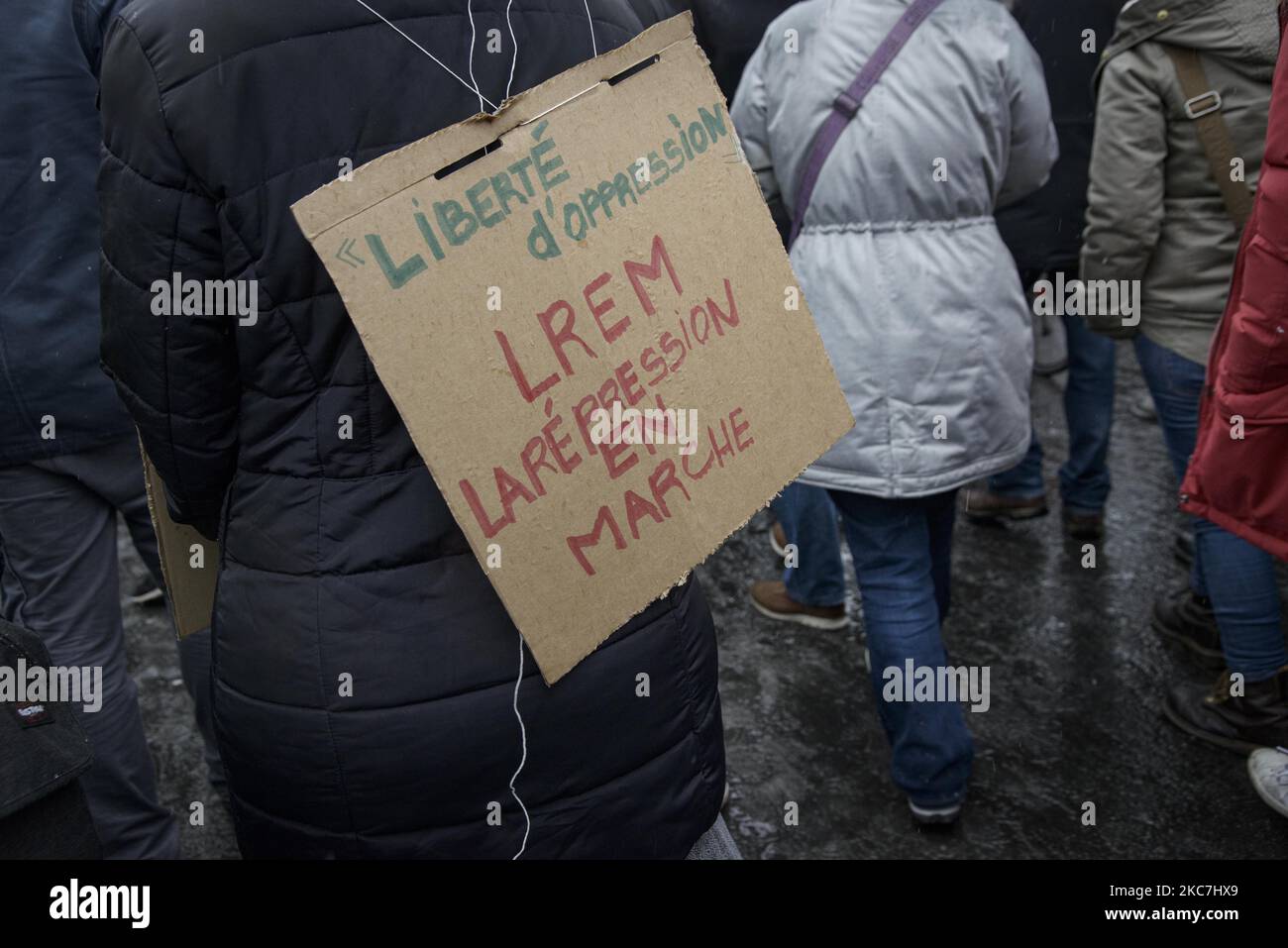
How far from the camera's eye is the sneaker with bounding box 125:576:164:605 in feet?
14.0

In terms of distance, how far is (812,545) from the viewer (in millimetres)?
3764

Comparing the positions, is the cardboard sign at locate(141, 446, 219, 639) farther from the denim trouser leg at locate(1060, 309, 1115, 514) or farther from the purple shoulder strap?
the denim trouser leg at locate(1060, 309, 1115, 514)

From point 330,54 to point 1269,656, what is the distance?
2763mm

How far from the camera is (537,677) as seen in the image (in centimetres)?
155

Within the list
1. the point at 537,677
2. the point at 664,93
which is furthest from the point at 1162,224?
the point at 537,677

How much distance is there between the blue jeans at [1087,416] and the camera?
433 centimetres

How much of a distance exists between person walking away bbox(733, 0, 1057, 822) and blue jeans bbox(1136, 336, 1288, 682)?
0.66 metres

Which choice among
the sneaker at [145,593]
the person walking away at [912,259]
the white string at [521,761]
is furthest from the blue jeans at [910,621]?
the sneaker at [145,593]

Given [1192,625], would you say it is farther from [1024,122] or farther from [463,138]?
[463,138]

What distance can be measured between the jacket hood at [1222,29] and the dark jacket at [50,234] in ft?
7.58

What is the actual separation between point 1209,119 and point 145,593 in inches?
146

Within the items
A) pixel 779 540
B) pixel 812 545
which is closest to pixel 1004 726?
pixel 812 545

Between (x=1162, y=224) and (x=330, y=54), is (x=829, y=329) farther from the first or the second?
(x=330, y=54)

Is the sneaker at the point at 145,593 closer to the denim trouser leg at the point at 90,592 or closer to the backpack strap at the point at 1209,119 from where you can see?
the denim trouser leg at the point at 90,592
